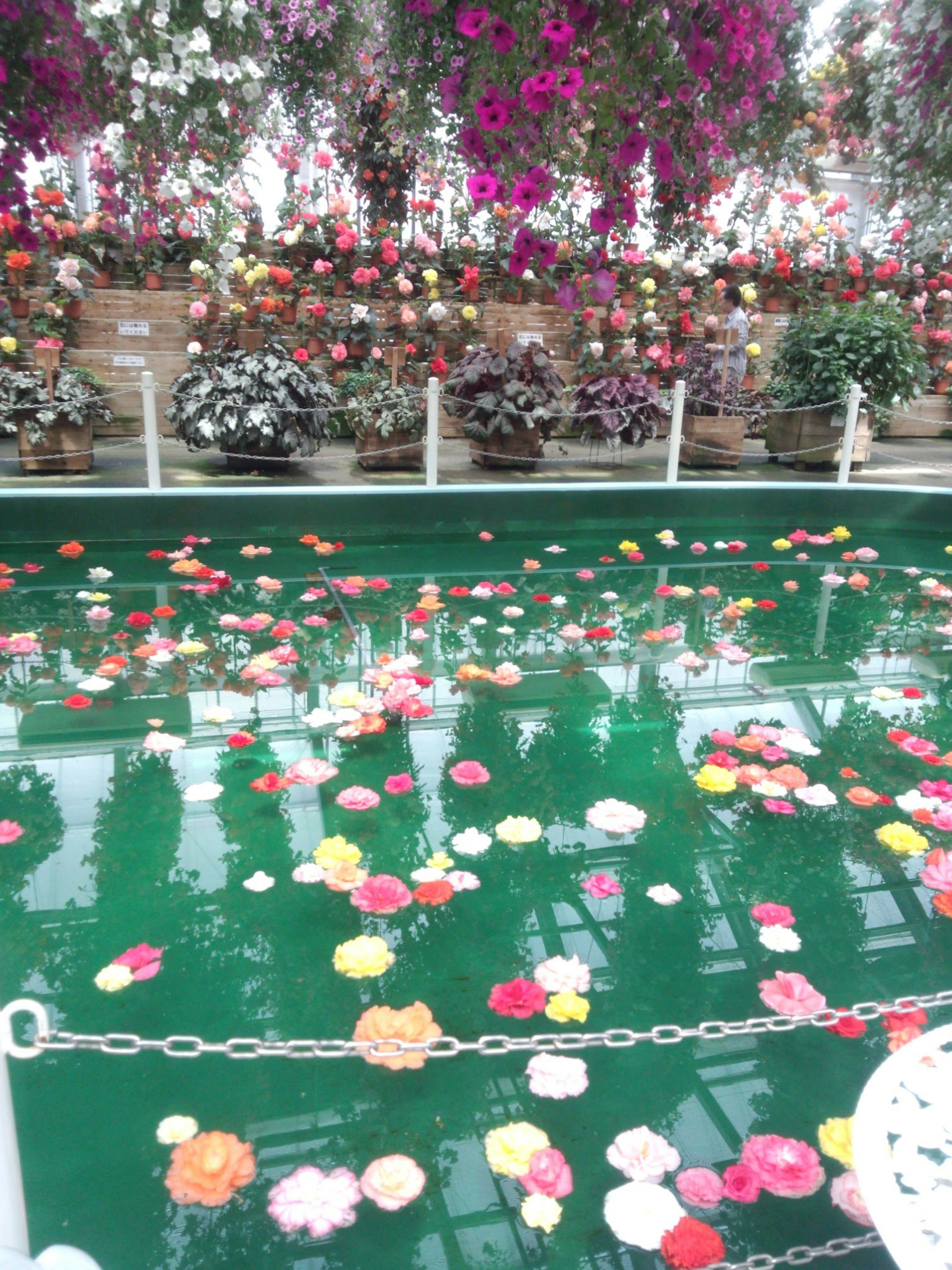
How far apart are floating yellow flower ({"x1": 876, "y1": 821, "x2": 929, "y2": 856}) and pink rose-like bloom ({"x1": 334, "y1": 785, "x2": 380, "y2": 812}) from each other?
4.37 ft

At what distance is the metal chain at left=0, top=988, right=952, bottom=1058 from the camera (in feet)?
4.28

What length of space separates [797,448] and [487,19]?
7266mm

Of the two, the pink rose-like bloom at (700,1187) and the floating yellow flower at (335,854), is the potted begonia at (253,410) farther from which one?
the pink rose-like bloom at (700,1187)

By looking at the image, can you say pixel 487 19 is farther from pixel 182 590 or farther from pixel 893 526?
pixel 893 526

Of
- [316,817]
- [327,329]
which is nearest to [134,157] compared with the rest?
[316,817]

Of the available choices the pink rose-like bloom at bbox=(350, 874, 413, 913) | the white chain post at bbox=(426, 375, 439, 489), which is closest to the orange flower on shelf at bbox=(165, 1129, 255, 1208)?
the pink rose-like bloom at bbox=(350, 874, 413, 913)

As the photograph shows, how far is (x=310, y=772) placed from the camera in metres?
2.63

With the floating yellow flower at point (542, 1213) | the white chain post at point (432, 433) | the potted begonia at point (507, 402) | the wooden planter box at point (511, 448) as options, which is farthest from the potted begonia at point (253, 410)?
the floating yellow flower at point (542, 1213)

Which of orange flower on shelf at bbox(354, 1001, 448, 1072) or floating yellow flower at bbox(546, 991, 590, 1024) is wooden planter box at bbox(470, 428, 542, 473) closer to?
floating yellow flower at bbox(546, 991, 590, 1024)

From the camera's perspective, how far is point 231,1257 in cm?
136

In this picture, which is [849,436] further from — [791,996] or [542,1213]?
[542,1213]

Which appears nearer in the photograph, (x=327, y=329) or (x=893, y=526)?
(x=893, y=526)

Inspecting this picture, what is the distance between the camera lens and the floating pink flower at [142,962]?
190 cm

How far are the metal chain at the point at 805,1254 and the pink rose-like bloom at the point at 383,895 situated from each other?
0.94 meters
